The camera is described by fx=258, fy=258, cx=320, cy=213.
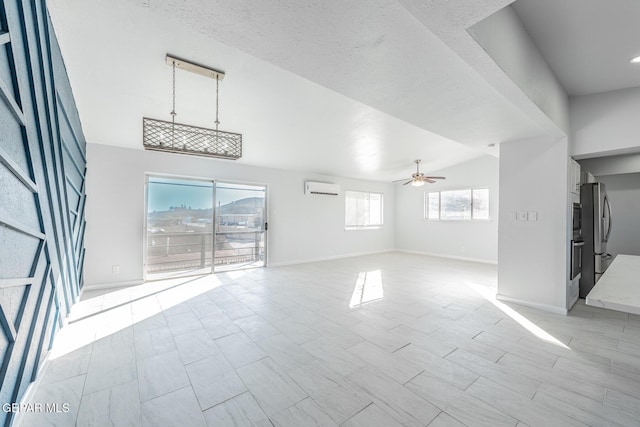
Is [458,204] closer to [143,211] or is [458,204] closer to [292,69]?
[292,69]

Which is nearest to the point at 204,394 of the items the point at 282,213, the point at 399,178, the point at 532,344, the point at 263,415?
the point at 263,415

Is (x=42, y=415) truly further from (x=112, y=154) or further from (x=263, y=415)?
(x=112, y=154)

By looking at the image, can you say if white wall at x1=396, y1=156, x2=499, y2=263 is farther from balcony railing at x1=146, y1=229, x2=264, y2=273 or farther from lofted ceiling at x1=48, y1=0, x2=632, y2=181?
balcony railing at x1=146, y1=229, x2=264, y2=273

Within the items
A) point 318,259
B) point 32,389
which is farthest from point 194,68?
point 318,259

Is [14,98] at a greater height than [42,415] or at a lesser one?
greater

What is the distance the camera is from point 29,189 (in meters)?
1.55

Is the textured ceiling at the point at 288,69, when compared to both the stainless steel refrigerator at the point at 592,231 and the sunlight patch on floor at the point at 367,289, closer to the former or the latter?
the stainless steel refrigerator at the point at 592,231

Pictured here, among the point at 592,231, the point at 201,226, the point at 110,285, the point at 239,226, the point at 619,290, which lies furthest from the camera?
the point at 239,226

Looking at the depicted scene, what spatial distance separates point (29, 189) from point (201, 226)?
141 inches

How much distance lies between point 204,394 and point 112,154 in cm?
413

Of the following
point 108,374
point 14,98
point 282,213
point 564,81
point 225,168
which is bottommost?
point 108,374

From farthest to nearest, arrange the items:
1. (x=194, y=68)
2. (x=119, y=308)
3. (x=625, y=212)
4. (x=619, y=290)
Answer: (x=625, y=212) < (x=119, y=308) < (x=194, y=68) < (x=619, y=290)

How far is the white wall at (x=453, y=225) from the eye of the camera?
655cm

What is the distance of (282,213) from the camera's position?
243 inches
